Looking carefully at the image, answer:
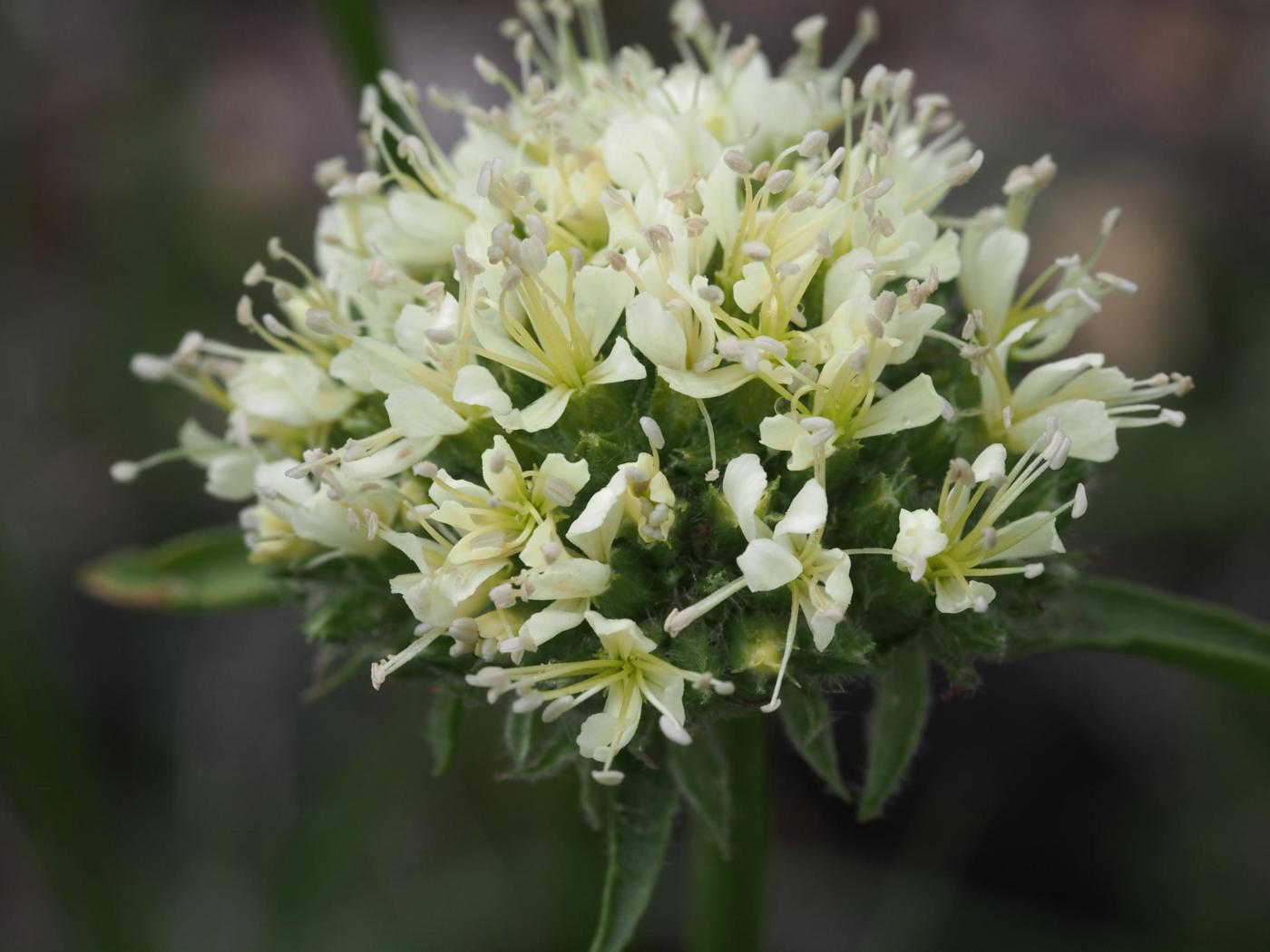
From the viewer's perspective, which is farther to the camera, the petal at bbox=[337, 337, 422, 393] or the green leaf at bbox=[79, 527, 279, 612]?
the green leaf at bbox=[79, 527, 279, 612]

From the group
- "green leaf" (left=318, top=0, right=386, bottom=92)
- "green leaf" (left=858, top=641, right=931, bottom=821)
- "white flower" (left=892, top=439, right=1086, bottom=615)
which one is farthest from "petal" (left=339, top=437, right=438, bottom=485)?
"green leaf" (left=318, top=0, right=386, bottom=92)

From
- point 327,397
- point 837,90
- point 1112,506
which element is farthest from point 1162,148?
point 327,397

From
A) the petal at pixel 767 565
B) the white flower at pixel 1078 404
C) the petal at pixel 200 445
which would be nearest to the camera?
the petal at pixel 767 565

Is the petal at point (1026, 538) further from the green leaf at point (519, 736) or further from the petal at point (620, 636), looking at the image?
the green leaf at point (519, 736)

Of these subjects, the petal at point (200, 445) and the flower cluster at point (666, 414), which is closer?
the flower cluster at point (666, 414)

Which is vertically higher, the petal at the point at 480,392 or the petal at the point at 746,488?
the petal at the point at 480,392

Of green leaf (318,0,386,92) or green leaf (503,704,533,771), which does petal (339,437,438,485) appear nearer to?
green leaf (503,704,533,771)

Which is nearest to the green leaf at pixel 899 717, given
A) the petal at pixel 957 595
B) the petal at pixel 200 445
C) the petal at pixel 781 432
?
the petal at pixel 957 595
